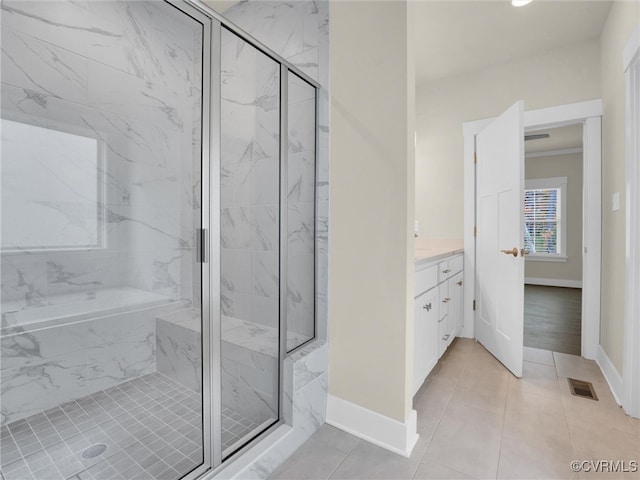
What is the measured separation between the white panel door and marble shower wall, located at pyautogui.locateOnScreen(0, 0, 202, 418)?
2.19 meters

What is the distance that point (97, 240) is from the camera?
1.86 metres

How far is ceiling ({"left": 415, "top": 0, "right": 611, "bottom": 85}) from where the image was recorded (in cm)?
228

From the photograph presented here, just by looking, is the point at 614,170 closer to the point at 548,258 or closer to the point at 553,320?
the point at 553,320

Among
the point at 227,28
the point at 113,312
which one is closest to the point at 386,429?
the point at 113,312

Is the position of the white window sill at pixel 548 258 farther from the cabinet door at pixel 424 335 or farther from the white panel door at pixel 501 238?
the cabinet door at pixel 424 335

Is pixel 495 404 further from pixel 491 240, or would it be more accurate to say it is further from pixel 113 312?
pixel 113 312

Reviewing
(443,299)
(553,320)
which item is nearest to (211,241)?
(443,299)

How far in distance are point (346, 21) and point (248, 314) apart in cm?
163

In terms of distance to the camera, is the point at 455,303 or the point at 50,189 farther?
the point at 455,303

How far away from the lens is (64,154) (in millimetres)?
1817

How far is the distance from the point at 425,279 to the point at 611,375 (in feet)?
4.89

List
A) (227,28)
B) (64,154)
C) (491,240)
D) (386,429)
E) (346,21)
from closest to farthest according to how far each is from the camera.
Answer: (227,28), (386,429), (346,21), (64,154), (491,240)

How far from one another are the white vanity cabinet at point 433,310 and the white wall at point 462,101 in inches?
28.3

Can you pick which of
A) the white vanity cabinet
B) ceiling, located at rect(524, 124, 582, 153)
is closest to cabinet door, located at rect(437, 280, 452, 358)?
the white vanity cabinet
